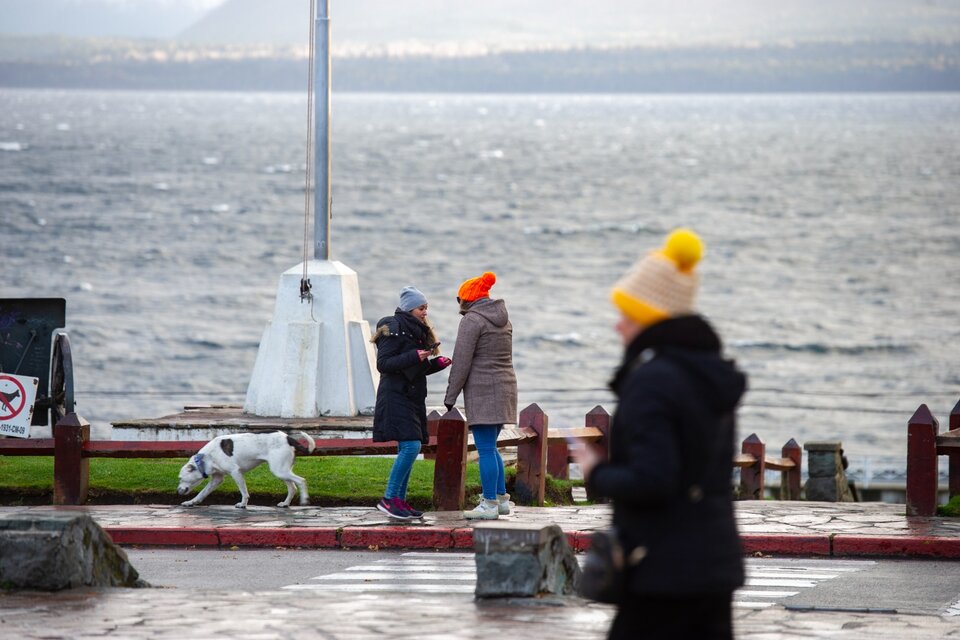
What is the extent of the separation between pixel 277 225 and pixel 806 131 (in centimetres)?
10301

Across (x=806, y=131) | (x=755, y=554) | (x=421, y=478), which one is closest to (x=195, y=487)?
(x=421, y=478)

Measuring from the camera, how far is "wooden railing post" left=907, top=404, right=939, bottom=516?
12445 millimetres

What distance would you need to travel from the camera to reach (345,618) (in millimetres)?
7570

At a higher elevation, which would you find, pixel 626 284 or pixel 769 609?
pixel 626 284

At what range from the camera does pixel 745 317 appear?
209ft

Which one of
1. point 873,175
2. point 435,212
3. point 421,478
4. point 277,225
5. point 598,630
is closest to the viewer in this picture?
point 598,630

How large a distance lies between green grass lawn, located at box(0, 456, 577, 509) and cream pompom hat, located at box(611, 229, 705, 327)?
8.04m

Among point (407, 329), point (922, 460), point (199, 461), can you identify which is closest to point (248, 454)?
point (199, 461)

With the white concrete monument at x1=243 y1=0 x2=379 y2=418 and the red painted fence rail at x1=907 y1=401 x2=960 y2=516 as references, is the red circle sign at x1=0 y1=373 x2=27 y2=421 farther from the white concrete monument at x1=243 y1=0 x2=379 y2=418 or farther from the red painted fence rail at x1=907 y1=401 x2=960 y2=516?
the red painted fence rail at x1=907 y1=401 x2=960 y2=516

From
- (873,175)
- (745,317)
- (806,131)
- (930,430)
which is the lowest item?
(930,430)

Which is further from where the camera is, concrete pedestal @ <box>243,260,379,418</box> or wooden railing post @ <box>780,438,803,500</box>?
wooden railing post @ <box>780,438,803,500</box>

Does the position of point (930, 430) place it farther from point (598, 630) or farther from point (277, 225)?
point (277, 225)

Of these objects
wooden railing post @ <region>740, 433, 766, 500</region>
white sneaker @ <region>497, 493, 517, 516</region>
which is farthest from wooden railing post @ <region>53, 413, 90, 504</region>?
wooden railing post @ <region>740, 433, 766, 500</region>

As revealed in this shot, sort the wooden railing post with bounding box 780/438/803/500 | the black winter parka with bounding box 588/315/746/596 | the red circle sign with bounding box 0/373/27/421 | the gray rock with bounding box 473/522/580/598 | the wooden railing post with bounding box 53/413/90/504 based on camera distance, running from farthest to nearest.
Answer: the wooden railing post with bounding box 780/438/803/500
the red circle sign with bounding box 0/373/27/421
the wooden railing post with bounding box 53/413/90/504
the gray rock with bounding box 473/522/580/598
the black winter parka with bounding box 588/315/746/596
